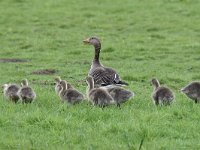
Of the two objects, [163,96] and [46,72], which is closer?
[163,96]

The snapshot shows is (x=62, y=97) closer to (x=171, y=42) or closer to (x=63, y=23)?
(x=171, y=42)

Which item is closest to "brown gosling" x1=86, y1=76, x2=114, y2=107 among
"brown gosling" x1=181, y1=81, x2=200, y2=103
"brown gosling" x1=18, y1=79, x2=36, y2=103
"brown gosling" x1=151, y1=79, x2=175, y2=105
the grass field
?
the grass field

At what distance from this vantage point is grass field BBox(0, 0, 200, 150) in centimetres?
1015

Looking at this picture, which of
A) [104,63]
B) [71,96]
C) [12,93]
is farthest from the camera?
[104,63]

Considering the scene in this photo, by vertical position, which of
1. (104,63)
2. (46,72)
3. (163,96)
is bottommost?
(104,63)

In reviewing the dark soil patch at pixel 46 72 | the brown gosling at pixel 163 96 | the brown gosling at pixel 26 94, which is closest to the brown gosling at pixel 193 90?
the brown gosling at pixel 163 96

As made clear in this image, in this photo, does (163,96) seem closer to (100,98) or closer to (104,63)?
(100,98)

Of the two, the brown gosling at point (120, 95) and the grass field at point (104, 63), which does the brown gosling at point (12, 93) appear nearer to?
the grass field at point (104, 63)

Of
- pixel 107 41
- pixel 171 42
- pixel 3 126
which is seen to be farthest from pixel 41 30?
pixel 3 126

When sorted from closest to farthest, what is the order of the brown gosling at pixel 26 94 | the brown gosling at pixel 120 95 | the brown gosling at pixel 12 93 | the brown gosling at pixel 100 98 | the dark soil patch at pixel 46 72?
the brown gosling at pixel 100 98
the brown gosling at pixel 120 95
the brown gosling at pixel 26 94
the brown gosling at pixel 12 93
the dark soil patch at pixel 46 72

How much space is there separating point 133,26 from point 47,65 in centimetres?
874

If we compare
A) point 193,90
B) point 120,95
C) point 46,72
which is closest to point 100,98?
point 120,95

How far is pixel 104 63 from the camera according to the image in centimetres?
2173

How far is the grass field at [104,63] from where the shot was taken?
10148 mm
